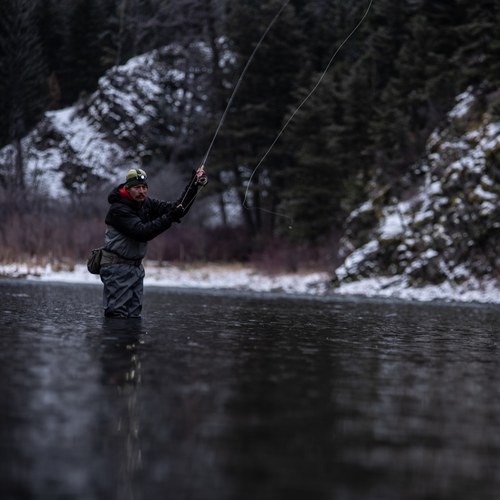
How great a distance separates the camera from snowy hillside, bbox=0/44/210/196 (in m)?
40.6

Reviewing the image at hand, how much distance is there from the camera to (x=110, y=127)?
4847 cm

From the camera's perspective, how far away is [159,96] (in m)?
44.6

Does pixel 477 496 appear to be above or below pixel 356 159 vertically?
below

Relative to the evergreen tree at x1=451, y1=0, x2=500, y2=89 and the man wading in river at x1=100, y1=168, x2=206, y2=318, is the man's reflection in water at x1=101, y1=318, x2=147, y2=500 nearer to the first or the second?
the man wading in river at x1=100, y1=168, x2=206, y2=318

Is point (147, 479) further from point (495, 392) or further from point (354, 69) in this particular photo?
point (354, 69)

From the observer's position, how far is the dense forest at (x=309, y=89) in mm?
23922

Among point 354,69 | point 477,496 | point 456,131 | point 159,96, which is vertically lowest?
point 477,496

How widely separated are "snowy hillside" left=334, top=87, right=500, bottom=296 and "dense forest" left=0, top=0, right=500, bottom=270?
3.92ft

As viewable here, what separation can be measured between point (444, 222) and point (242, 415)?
16671 mm

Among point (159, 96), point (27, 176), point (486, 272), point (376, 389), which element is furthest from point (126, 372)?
point (27, 176)

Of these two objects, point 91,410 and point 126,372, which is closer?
point 91,410

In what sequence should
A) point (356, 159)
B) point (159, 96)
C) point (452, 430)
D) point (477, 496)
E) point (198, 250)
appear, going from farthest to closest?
point (159, 96) → point (198, 250) → point (356, 159) → point (452, 430) → point (477, 496)

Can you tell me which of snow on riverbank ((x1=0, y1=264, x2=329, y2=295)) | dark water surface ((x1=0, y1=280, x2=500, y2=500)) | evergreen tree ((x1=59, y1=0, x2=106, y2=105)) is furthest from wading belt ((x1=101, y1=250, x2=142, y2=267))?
evergreen tree ((x1=59, y1=0, x2=106, y2=105))

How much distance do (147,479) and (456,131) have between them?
20.0 meters
